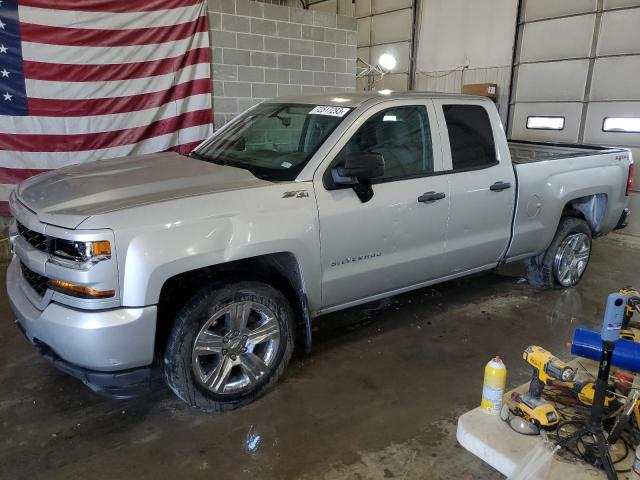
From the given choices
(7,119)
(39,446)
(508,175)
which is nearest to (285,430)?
(39,446)

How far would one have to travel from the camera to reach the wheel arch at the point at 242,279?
9.36 ft

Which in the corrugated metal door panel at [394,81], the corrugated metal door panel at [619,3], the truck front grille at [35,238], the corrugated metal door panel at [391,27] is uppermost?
the corrugated metal door panel at [391,27]

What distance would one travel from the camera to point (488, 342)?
405 cm

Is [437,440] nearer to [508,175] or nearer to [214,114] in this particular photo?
[508,175]

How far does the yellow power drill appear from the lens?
2.60 meters

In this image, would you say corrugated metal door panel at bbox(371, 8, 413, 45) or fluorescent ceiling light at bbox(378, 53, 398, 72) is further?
corrugated metal door panel at bbox(371, 8, 413, 45)

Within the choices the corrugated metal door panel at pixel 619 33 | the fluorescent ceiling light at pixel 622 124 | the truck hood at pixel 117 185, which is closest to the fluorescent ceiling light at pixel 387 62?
the corrugated metal door panel at pixel 619 33

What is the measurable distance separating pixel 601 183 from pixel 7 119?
6343 mm

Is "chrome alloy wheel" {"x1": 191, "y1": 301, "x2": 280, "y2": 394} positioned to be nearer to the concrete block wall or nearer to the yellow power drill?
the yellow power drill

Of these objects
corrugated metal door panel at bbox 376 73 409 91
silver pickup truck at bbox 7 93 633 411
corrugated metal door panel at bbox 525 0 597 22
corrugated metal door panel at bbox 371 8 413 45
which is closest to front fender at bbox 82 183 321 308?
silver pickup truck at bbox 7 93 633 411

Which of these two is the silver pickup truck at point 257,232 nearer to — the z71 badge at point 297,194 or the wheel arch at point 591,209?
the z71 badge at point 297,194

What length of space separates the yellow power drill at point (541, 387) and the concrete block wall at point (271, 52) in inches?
213

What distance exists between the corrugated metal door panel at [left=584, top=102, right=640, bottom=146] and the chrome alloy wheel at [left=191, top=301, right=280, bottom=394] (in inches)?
295

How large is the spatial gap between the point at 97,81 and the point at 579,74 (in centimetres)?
757
